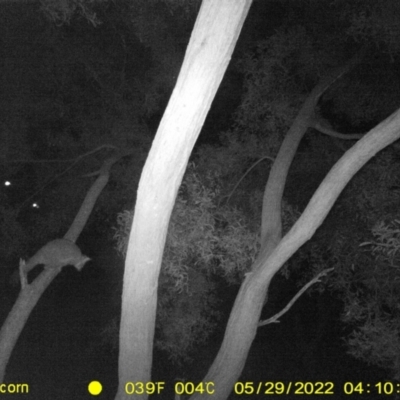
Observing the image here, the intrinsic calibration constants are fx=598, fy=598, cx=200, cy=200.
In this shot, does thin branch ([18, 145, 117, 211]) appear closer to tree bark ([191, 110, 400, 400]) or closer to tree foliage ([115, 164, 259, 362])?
tree foliage ([115, 164, 259, 362])

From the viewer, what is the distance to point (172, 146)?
9.89 feet

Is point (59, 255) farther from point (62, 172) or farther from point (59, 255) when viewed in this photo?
point (62, 172)

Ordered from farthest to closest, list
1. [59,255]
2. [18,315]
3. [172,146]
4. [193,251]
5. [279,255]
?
[59,255], [18,315], [193,251], [279,255], [172,146]

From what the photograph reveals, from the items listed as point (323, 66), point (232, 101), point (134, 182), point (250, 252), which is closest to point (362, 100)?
point (323, 66)

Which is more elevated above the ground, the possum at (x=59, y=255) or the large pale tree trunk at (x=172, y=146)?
the possum at (x=59, y=255)

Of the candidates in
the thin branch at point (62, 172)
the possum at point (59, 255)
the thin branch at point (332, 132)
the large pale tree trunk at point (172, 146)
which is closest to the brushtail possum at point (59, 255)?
the possum at point (59, 255)

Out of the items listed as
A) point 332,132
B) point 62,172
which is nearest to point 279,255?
point 332,132

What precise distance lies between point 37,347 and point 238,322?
8.60 meters

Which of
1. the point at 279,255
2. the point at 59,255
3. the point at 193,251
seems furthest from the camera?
the point at 59,255

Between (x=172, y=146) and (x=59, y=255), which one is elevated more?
(x=59, y=255)

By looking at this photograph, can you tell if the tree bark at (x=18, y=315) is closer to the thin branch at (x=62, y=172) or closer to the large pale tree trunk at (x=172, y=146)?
the thin branch at (x=62, y=172)

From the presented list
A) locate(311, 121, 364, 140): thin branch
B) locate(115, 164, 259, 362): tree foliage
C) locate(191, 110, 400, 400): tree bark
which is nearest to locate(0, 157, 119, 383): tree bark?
locate(115, 164, 259, 362): tree foliage

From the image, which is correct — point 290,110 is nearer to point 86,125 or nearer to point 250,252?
point 250,252

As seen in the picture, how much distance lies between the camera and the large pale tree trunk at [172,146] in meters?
2.93
